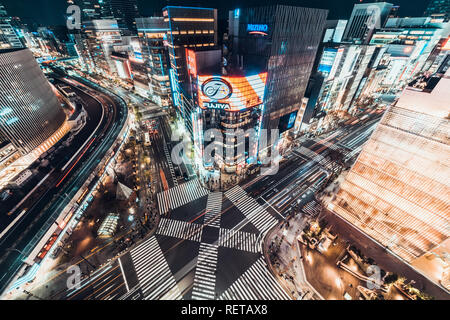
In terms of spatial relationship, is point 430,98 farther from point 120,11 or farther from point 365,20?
point 120,11

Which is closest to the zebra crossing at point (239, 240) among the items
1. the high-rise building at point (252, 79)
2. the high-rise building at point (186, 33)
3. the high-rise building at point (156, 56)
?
the high-rise building at point (252, 79)

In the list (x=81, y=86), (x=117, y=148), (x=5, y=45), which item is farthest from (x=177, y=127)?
(x=5, y=45)

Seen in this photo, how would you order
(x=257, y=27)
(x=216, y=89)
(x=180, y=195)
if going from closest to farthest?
(x=216, y=89), (x=257, y=27), (x=180, y=195)

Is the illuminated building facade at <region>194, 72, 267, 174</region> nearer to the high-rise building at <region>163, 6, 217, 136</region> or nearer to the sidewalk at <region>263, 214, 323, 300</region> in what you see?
the high-rise building at <region>163, 6, 217, 136</region>

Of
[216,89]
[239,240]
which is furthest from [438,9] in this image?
[239,240]

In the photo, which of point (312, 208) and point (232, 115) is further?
point (312, 208)
